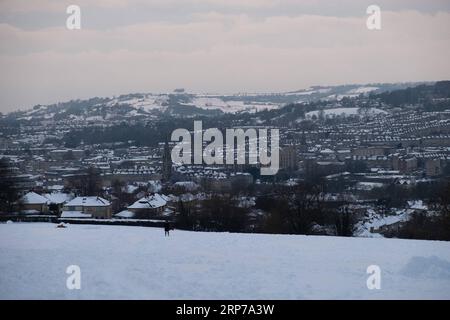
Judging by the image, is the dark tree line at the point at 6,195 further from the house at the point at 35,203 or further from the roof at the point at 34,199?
the roof at the point at 34,199

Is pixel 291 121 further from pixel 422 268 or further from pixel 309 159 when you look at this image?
pixel 422 268

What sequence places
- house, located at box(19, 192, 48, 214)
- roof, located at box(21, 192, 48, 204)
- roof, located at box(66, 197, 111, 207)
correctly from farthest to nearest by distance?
roof, located at box(66, 197, 111, 207)
roof, located at box(21, 192, 48, 204)
house, located at box(19, 192, 48, 214)

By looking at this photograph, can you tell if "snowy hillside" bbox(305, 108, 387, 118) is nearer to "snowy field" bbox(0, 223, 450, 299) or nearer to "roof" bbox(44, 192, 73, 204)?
"roof" bbox(44, 192, 73, 204)

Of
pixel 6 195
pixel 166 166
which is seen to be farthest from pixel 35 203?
pixel 166 166

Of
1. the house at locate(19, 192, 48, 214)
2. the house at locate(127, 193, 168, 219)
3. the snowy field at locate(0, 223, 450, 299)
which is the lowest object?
the house at locate(127, 193, 168, 219)

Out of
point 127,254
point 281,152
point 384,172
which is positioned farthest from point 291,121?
point 127,254

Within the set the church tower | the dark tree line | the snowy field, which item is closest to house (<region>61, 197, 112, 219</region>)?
the dark tree line

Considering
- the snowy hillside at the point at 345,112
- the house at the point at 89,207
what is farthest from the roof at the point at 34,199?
the snowy hillside at the point at 345,112

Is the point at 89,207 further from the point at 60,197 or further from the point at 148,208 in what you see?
the point at 60,197
